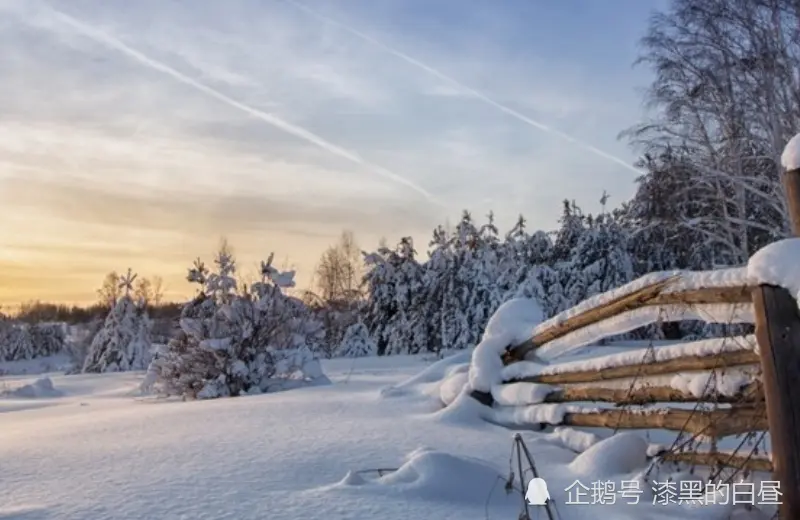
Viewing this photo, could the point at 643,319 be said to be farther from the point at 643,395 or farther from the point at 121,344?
the point at 121,344

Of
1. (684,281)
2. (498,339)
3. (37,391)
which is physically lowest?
(37,391)

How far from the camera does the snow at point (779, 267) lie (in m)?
2.92

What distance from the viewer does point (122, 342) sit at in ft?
80.7

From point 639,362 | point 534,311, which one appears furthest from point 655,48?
point 639,362

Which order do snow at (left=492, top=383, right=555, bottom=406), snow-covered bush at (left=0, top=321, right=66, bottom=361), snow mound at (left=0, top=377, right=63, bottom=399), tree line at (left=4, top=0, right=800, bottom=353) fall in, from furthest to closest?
1. snow-covered bush at (left=0, top=321, right=66, bottom=361)
2. tree line at (left=4, top=0, right=800, bottom=353)
3. snow mound at (left=0, top=377, right=63, bottom=399)
4. snow at (left=492, top=383, right=555, bottom=406)

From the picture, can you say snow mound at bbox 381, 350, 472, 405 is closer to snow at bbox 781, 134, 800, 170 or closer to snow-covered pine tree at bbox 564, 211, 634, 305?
snow at bbox 781, 134, 800, 170

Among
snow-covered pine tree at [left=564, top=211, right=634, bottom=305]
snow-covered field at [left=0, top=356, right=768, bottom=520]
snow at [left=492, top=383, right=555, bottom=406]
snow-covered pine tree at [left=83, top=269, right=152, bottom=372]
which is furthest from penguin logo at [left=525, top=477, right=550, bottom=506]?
snow-covered pine tree at [left=83, top=269, right=152, bottom=372]

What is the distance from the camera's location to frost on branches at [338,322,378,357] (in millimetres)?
24281

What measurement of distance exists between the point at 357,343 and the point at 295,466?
20.4 meters

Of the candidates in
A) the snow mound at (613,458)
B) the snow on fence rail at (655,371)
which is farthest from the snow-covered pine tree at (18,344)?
the snow mound at (613,458)

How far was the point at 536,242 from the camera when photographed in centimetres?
2375

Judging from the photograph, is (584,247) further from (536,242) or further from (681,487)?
(681,487)

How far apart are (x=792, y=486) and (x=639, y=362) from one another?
1.52 m

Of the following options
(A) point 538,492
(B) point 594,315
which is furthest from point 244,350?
(A) point 538,492
